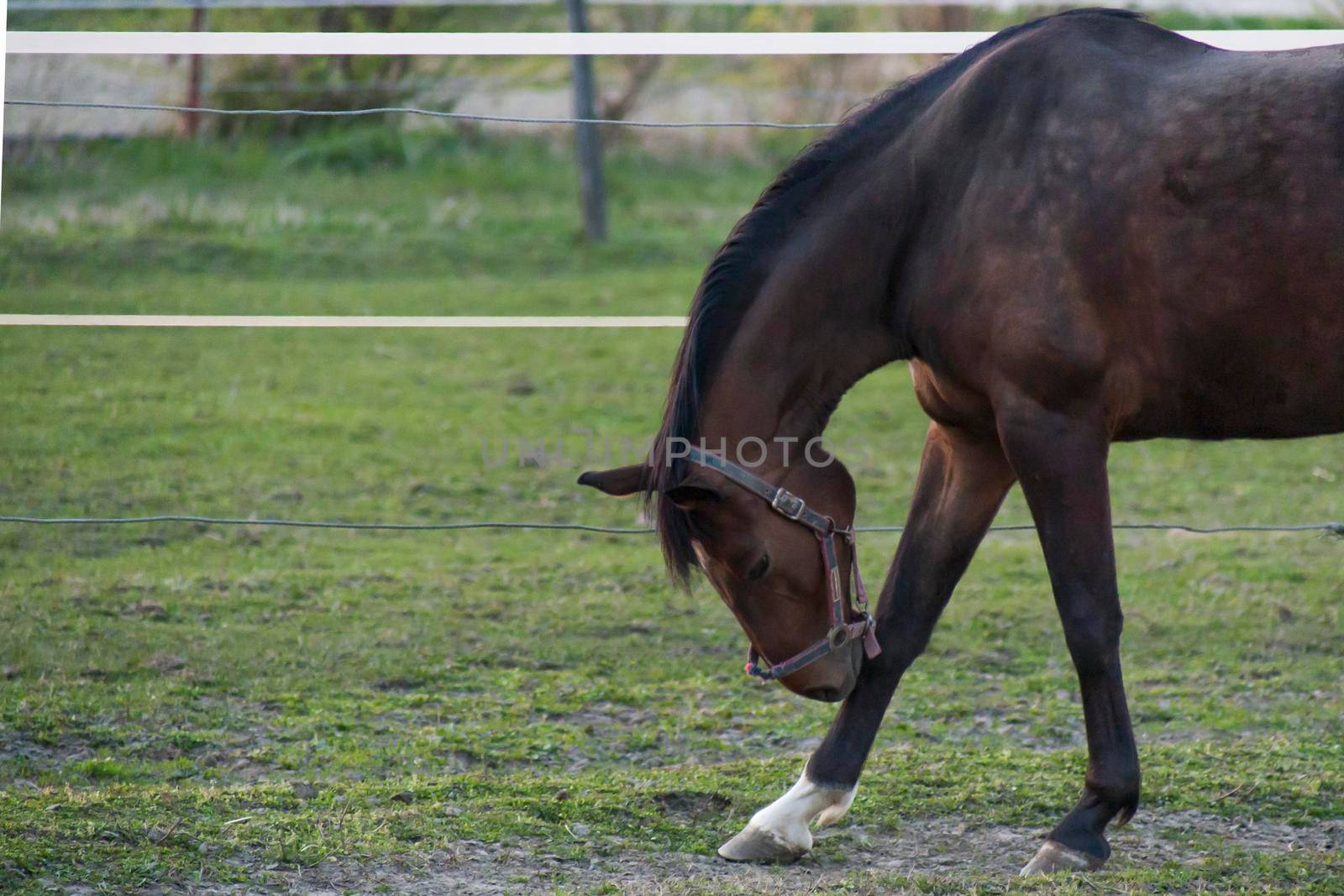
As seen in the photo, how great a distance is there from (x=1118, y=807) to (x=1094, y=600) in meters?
0.44

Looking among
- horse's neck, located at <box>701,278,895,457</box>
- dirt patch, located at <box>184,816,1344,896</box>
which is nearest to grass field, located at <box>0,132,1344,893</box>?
dirt patch, located at <box>184,816,1344,896</box>

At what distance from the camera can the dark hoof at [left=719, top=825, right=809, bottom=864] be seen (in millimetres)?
3018

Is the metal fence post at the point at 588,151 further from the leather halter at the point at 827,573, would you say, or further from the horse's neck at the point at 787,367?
the leather halter at the point at 827,573

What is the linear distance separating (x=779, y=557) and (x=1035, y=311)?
0.71 meters

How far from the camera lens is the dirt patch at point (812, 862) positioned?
2.81 metres

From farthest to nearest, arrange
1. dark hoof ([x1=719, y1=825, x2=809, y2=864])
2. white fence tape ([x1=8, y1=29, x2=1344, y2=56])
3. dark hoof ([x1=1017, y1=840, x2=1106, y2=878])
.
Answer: white fence tape ([x1=8, y1=29, x2=1344, y2=56]) < dark hoof ([x1=719, y1=825, x2=809, y2=864]) < dark hoof ([x1=1017, y1=840, x2=1106, y2=878])

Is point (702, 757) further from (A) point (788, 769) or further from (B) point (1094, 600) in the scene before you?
(B) point (1094, 600)

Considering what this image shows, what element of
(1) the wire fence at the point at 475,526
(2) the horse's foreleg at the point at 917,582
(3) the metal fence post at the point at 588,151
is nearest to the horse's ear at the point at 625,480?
(1) the wire fence at the point at 475,526

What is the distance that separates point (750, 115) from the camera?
1117cm

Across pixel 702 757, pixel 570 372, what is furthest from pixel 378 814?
pixel 570 372

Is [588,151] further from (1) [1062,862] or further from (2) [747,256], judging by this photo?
(1) [1062,862]

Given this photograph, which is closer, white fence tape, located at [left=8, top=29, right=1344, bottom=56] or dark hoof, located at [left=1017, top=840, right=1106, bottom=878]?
dark hoof, located at [left=1017, top=840, right=1106, bottom=878]

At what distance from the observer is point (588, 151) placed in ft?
32.3

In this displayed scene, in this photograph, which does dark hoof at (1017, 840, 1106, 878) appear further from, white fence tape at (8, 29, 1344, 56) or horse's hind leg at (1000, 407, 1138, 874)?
white fence tape at (8, 29, 1344, 56)
